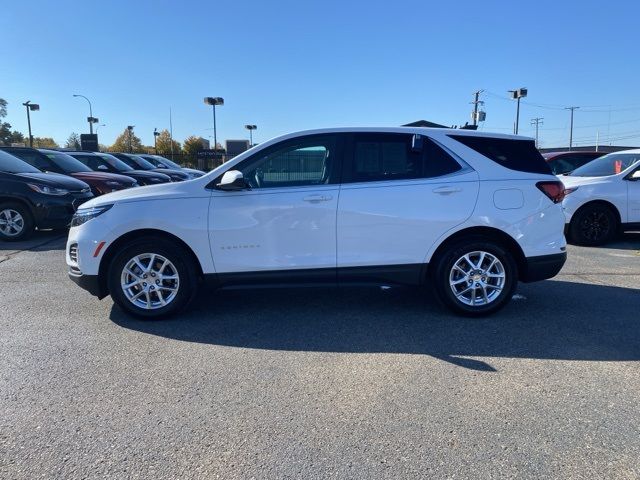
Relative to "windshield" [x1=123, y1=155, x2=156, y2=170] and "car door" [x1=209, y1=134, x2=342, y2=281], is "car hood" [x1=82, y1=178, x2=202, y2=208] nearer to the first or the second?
"car door" [x1=209, y1=134, x2=342, y2=281]

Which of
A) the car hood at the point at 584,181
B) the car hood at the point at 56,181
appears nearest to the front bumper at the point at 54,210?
the car hood at the point at 56,181

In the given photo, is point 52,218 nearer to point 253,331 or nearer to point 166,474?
point 253,331

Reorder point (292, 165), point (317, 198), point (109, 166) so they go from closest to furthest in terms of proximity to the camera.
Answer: point (317, 198) < point (292, 165) < point (109, 166)

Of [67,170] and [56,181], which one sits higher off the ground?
[67,170]

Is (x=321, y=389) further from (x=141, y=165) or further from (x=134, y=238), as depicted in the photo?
(x=141, y=165)

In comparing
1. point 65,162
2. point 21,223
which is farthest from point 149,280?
point 65,162

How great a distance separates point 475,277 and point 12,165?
368 inches

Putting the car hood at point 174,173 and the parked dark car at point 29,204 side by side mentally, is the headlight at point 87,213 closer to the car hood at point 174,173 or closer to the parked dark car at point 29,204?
the parked dark car at point 29,204

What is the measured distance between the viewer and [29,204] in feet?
29.5

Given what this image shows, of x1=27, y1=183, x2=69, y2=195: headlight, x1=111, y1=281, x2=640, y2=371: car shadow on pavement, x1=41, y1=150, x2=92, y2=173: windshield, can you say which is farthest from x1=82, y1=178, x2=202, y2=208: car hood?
x1=41, y1=150, x2=92, y2=173: windshield

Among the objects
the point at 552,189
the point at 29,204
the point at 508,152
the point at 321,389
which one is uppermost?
the point at 508,152

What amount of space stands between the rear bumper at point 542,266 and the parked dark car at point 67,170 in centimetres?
954

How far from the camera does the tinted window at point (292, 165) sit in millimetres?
4531

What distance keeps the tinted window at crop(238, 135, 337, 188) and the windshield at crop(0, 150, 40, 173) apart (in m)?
7.20
